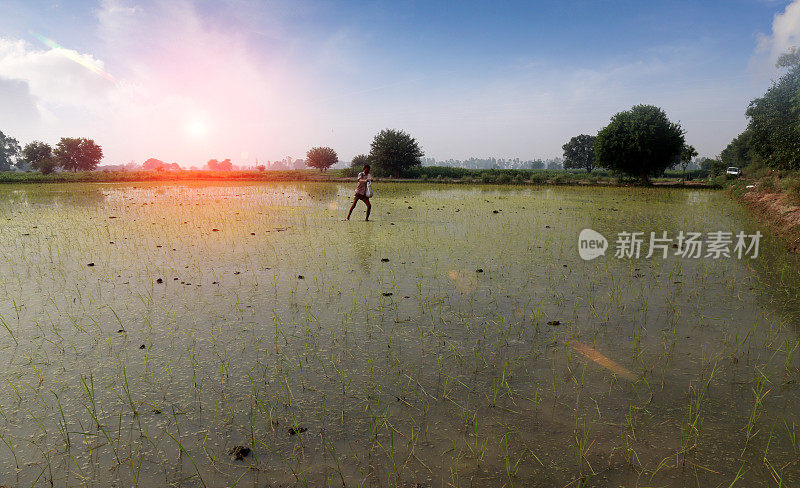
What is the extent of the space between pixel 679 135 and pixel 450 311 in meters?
52.1

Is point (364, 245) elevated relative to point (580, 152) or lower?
lower

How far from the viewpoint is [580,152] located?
409 feet

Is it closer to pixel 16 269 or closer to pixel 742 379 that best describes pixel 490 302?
pixel 742 379

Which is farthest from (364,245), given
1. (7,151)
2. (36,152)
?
(7,151)

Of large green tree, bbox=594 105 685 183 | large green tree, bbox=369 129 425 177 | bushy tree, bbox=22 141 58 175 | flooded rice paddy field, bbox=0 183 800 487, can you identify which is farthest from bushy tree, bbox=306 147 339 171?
flooded rice paddy field, bbox=0 183 800 487

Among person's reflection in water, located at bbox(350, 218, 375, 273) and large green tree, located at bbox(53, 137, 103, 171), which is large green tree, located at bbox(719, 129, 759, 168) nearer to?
person's reflection in water, located at bbox(350, 218, 375, 273)

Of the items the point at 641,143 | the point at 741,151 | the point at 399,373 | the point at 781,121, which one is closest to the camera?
the point at 399,373

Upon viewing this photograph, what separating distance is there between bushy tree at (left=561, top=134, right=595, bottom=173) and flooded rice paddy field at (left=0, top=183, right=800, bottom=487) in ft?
416

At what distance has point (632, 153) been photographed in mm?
44781

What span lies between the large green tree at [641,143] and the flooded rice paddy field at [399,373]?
136 ft

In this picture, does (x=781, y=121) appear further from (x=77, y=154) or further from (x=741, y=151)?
(x=77, y=154)

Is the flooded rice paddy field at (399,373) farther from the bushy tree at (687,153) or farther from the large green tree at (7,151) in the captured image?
the large green tree at (7,151)

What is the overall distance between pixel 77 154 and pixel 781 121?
122427mm

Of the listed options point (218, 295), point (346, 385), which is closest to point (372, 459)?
point (346, 385)
